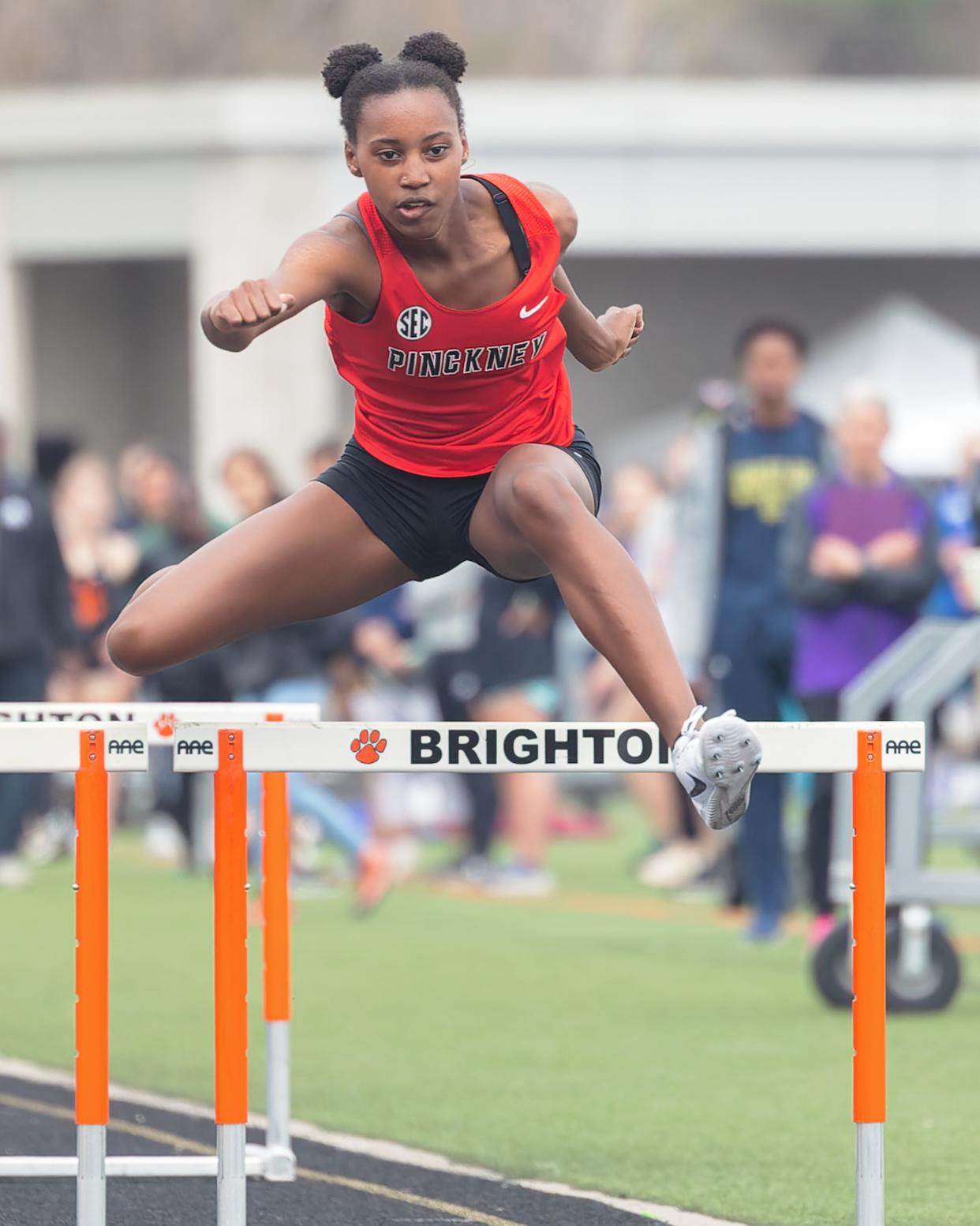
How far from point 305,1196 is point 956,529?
8282 mm

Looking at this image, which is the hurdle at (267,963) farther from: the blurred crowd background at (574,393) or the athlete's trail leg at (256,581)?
the blurred crowd background at (574,393)

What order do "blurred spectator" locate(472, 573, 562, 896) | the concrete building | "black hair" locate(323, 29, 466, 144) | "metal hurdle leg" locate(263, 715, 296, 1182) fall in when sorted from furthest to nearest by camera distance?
1. the concrete building
2. "blurred spectator" locate(472, 573, 562, 896)
3. "metal hurdle leg" locate(263, 715, 296, 1182)
4. "black hair" locate(323, 29, 466, 144)

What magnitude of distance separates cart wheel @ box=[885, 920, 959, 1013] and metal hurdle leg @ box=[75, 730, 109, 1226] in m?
4.23

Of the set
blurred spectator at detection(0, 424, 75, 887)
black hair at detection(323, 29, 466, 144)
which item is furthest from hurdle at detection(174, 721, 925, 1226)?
blurred spectator at detection(0, 424, 75, 887)

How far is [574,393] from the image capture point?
25.0 m

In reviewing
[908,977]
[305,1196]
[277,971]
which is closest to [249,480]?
[908,977]

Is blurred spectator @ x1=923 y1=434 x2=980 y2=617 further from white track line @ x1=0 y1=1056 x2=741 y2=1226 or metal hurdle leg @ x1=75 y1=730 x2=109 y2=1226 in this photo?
metal hurdle leg @ x1=75 y1=730 x2=109 y2=1226

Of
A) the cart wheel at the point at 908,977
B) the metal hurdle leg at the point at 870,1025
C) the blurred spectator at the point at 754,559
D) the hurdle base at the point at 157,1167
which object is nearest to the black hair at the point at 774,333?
the blurred spectator at the point at 754,559

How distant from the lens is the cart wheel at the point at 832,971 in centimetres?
834

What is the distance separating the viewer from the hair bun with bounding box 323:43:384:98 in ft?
16.1

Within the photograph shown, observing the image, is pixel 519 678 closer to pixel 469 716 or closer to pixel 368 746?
pixel 469 716

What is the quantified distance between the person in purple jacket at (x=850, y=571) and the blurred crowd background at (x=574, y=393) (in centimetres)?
1

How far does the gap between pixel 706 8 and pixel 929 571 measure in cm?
3971

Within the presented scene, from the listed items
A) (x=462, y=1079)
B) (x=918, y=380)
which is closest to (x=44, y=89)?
(x=918, y=380)
